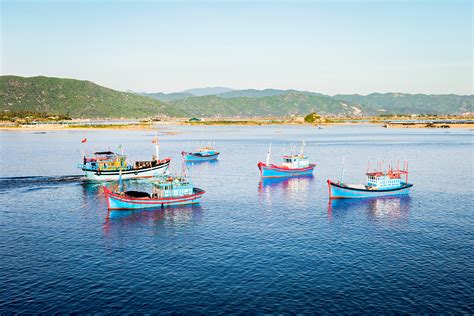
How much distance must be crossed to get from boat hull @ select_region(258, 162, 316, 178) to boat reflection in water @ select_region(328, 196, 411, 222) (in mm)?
31301

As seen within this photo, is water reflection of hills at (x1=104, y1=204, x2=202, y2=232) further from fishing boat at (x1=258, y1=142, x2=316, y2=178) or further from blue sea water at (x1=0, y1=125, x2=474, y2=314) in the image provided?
fishing boat at (x1=258, y1=142, x2=316, y2=178)

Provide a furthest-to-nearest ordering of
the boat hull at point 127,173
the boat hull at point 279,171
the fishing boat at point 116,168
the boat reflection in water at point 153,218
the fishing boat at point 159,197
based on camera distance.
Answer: the boat hull at point 279,171, the fishing boat at point 116,168, the boat hull at point 127,173, the fishing boat at point 159,197, the boat reflection in water at point 153,218

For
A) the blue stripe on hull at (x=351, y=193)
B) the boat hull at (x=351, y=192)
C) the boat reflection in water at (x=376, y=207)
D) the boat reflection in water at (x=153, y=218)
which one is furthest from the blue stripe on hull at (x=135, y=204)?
the blue stripe on hull at (x=351, y=193)

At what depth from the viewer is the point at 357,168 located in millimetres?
118312

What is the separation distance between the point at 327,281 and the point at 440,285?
11.0m

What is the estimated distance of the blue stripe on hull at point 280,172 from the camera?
354ft

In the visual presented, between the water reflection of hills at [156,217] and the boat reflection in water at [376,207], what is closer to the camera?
the water reflection of hills at [156,217]

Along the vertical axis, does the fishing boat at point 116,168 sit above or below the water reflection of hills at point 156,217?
above

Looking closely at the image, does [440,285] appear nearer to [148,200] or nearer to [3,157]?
[148,200]

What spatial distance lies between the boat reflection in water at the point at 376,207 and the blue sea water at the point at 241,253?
32cm

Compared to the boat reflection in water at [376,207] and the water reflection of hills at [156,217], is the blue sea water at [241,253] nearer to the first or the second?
the water reflection of hills at [156,217]

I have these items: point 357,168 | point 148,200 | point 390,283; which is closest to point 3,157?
point 148,200

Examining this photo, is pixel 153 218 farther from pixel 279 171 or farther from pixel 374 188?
pixel 279 171

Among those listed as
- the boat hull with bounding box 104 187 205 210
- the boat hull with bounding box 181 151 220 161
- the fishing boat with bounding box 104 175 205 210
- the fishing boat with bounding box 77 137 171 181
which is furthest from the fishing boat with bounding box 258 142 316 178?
the boat hull with bounding box 181 151 220 161
